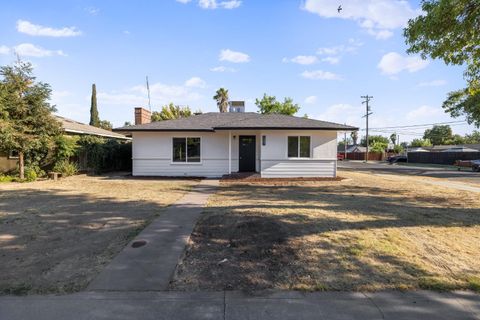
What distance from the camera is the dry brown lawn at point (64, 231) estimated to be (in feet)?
13.2

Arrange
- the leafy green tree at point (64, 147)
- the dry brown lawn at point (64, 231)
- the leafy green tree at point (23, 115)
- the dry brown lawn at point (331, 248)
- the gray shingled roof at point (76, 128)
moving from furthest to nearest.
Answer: the gray shingled roof at point (76, 128) → the leafy green tree at point (64, 147) → the leafy green tree at point (23, 115) → the dry brown lawn at point (64, 231) → the dry brown lawn at point (331, 248)

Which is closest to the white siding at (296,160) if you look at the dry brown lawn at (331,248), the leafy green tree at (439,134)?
the dry brown lawn at (331,248)

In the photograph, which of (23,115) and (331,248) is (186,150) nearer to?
(23,115)

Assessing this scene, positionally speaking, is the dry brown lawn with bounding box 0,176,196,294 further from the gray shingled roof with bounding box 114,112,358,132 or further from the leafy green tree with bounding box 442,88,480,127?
the leafy green tree with bounding box 442,88,480,127

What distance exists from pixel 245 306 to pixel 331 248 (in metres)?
2.29

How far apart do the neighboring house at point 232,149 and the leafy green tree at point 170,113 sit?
74.4 ft

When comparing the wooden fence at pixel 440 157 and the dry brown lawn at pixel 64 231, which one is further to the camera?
the wooden fence at pixel 440 157

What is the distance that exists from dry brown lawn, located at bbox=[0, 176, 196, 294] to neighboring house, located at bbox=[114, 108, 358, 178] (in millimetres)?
6009

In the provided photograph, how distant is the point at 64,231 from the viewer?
6.13 m

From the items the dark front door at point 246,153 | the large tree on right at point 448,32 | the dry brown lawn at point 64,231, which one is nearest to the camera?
the dry brown lawn at point 64,231

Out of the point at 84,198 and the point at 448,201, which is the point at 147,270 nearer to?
the point at 84,198

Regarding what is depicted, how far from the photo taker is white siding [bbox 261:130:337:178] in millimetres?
16047

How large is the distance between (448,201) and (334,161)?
6476 millimetres

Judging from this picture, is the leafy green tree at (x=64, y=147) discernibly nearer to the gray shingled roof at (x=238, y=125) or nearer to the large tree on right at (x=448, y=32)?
the gray shingled roof at (x=238, y=125)
